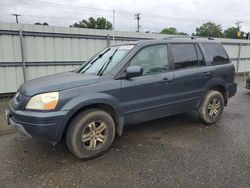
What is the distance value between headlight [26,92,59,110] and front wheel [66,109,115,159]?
404mm

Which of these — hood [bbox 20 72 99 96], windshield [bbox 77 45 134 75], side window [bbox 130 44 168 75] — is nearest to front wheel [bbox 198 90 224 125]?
side window [bbox 130 44 168 75]

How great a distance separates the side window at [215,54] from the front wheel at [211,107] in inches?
27.1

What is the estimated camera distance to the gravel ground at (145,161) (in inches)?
115

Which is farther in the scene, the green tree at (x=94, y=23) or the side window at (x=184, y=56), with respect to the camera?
the green tree at (x=94, y=23)

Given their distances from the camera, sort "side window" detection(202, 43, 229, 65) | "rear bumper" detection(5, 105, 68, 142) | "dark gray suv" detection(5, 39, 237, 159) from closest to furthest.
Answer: "rear bumper" detection(5, 105, 68, 142)
"dark gray suv" detection(5, 39, 237, 159)
"side window" detection(202, 43, 229, 65)

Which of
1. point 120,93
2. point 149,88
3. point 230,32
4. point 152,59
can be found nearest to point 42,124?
point 120,93

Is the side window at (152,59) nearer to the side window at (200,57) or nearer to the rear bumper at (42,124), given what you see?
the side window at (200,57)

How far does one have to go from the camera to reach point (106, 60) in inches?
163

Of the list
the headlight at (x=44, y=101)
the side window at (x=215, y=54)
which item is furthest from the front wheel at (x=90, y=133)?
the side window at (x=215, y=54)

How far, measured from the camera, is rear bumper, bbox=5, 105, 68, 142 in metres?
3.09

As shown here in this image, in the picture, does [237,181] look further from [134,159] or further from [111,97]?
[111,97]

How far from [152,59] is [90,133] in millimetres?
1715

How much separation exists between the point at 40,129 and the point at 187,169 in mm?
2090

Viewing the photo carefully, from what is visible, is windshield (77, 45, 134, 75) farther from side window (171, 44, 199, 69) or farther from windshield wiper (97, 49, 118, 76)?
side window (171, 44, 199, 69)
